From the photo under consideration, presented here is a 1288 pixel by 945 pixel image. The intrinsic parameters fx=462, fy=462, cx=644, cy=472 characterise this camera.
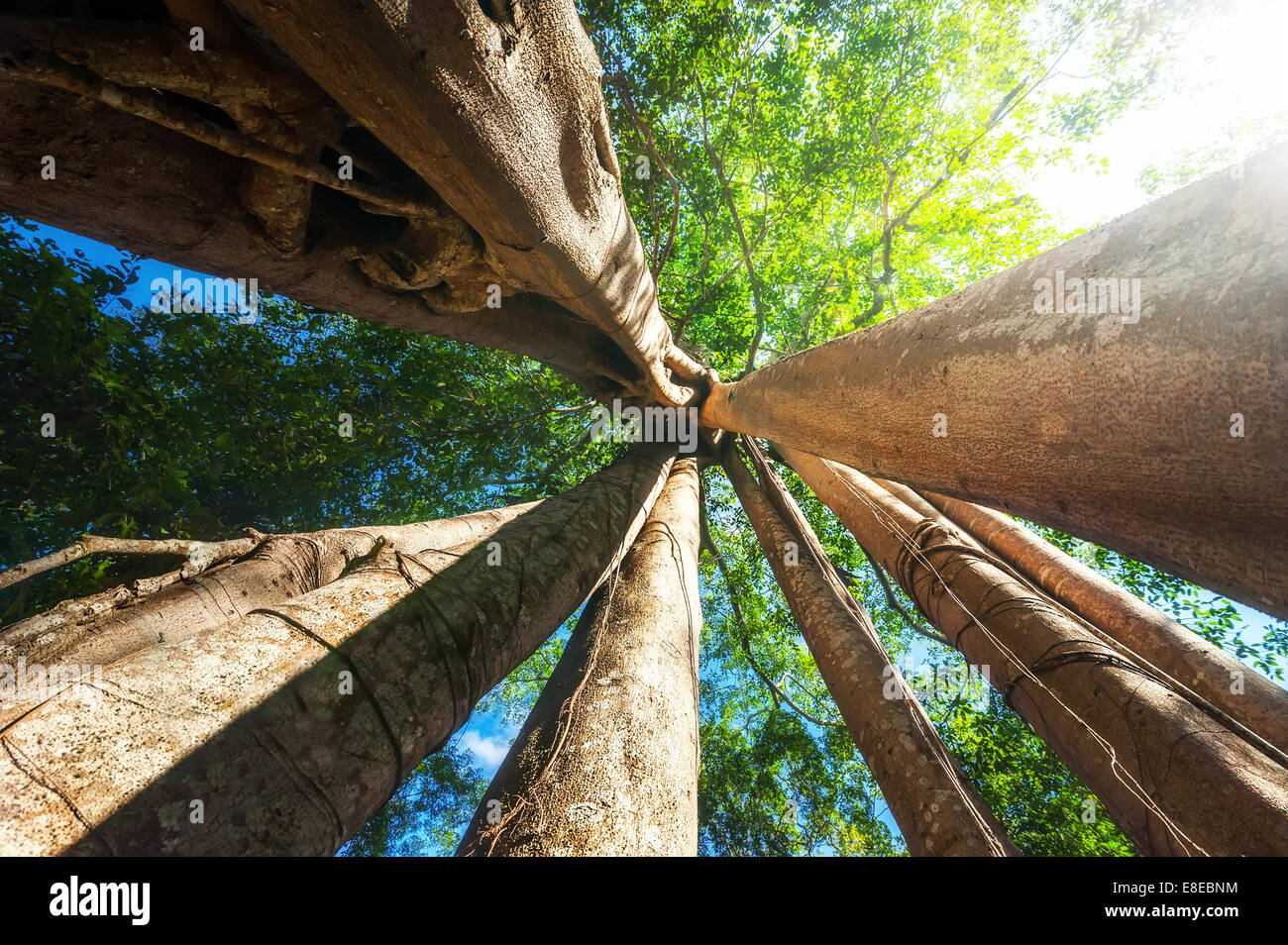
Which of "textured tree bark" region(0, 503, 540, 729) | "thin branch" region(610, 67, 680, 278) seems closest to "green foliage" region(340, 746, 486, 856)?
"textured tree bark" region(0, 503, 540, 729)

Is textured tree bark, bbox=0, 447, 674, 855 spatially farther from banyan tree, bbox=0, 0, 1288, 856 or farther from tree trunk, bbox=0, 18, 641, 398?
tree trunk, bbox=0, 18, 641, 398

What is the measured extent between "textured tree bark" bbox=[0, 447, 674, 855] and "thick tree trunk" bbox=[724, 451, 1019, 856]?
2.35 metres

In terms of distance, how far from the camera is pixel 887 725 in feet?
9.43

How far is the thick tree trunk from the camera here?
7.73ft

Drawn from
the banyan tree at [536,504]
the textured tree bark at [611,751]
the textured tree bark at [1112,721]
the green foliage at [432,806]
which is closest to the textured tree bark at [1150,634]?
the banyan tree at [536,504]

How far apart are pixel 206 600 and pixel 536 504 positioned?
69.0 inches

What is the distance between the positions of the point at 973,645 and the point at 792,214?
6.64 meters

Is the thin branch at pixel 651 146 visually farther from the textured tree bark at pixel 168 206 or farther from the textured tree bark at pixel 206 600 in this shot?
the textured tree bark at pixel 206 600

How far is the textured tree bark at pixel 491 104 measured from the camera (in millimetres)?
1208

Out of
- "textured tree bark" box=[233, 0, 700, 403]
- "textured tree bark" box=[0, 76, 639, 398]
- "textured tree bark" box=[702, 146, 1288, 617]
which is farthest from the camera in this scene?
"textured tree bark" box=[0, 76, 639, 398]

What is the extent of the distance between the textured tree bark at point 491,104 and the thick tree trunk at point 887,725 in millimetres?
3189

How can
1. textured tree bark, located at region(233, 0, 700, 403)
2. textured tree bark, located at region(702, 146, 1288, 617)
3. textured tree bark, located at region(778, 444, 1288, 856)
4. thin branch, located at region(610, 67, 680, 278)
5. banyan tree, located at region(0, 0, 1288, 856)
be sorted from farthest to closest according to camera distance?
1. thin branch, located at region(610, 67, 680, 278)
2. textured tree bark, located at region(778, 444, 1288, 856)
3. textured tree bark, located at region(233, 0, 700, 403)
4. banyan tree, located at region(0, 0, 1288, 856)
5. textured tree bark, located at region(702, 146, 1288, 617)

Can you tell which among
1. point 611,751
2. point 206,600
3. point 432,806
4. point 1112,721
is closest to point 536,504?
point 206,600
